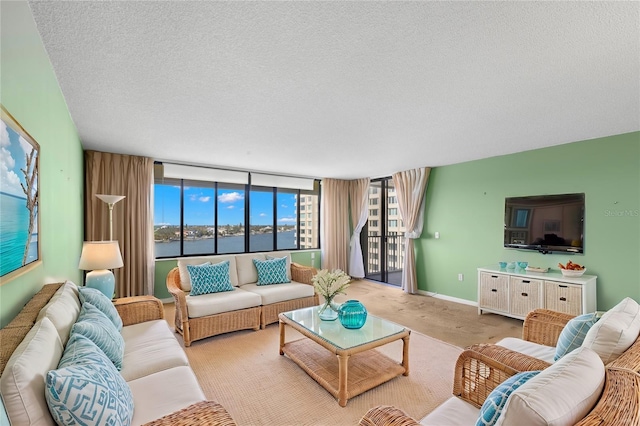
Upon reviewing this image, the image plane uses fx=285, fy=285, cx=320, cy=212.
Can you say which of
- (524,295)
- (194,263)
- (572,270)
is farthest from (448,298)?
(194,263)

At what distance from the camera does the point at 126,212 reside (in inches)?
173

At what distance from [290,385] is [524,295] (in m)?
3.24

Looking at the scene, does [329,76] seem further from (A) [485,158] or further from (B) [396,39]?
(A) [485,158]

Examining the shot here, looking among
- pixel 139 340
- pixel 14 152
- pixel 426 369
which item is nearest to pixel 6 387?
pixel 14 152

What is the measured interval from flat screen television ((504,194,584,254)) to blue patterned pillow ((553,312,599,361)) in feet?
8.88

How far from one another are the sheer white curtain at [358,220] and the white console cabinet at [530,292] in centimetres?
285

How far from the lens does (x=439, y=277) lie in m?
5.13

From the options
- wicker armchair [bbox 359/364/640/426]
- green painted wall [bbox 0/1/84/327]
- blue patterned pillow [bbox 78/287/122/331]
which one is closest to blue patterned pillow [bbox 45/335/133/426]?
green painted wall [bbox 0/1/84/327]

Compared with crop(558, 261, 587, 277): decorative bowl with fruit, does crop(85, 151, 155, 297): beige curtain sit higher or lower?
higher

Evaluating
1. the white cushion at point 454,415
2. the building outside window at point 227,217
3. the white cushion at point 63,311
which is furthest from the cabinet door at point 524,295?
the white cushion at point 63,311

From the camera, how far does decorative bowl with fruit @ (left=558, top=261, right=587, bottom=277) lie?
3439mm

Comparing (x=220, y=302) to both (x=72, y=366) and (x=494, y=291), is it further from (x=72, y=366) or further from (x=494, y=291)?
(x=494, y=291)

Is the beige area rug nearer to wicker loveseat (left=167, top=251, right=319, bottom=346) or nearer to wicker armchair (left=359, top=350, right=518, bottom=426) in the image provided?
wicker loveseat (left=167, top=251, right=319, bottom=346)

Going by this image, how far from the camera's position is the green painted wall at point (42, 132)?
1225 mm
